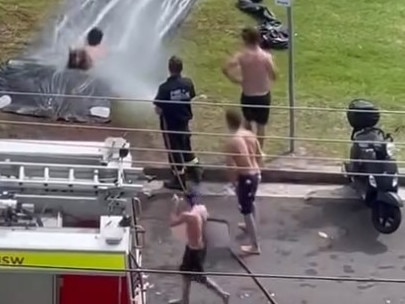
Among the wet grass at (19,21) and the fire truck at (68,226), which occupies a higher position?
the wet grass at (19,21)

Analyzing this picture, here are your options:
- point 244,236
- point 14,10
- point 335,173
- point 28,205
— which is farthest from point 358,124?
point 14,10

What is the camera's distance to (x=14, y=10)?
64.2 feet

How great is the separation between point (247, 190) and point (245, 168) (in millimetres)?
233

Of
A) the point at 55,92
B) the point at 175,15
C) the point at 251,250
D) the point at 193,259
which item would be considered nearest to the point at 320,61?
the point at 175,15

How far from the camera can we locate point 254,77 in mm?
14477

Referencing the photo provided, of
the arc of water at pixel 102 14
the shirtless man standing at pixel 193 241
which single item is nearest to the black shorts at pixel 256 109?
the shirtless man standing at pixel 193 241

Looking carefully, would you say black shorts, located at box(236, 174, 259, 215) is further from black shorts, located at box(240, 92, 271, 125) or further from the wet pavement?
black shorts, located at box(240, 92, 271, 125)

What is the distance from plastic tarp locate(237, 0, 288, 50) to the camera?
18.4 metres

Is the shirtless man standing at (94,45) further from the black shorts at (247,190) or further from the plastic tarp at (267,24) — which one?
the black shorts at (247,190)

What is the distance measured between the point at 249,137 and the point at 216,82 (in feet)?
15.3

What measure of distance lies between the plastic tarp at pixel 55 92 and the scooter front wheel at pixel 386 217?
3659 millimetres

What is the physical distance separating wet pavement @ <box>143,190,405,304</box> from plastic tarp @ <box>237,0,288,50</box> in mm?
3851

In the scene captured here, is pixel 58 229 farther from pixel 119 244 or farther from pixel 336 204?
pixel 336 204

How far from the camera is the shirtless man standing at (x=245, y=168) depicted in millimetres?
12648
